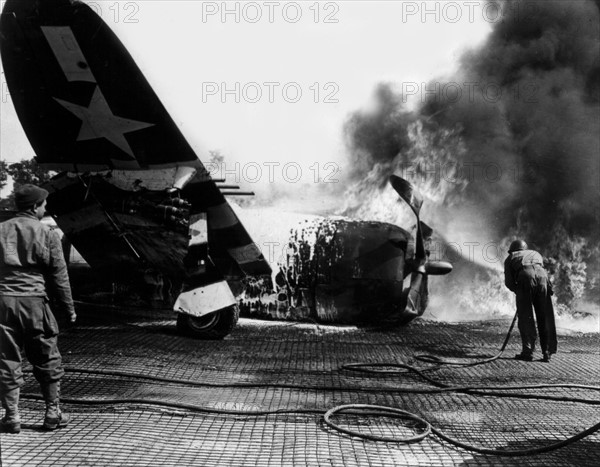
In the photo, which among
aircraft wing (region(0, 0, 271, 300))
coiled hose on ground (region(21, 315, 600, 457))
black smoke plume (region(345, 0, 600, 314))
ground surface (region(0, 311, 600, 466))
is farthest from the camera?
black smoke plume (region(345, 0, 600, 314))

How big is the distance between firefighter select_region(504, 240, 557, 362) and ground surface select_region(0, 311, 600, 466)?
34 cm

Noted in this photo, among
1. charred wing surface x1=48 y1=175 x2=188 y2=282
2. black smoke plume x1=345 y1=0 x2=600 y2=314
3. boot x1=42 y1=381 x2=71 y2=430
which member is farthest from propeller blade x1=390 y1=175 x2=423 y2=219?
black smoke plume x1=345 y1=0 x2=600 y2=314

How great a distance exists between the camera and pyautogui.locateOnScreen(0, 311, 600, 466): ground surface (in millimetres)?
3840

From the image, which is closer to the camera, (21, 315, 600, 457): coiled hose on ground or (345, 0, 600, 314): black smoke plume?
(21, 315, 600, 457): coiled hose on ground

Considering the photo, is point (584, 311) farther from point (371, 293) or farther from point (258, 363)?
point (258, 363)

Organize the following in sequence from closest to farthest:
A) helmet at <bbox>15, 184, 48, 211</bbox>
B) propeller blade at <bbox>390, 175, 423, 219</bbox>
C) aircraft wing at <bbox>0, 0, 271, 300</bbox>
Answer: helmet at <bbox>15, 184, 48, 211</bbox>, aircraft wing at <bbox>0, 0, 271, 300</bbox>, propeller blade at <bbox>390, 175, 423, 219</bbox>

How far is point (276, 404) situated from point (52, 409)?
1.84 m

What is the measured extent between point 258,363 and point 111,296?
10.9 ft

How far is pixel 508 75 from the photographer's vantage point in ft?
60.7

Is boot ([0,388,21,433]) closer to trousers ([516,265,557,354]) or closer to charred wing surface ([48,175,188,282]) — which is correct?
charred wing surface ([48,175,188,282])

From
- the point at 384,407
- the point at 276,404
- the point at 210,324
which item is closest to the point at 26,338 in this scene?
the point at 276,404

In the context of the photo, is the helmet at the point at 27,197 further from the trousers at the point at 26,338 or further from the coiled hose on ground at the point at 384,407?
the coiled hose on ground at the point at 384,407

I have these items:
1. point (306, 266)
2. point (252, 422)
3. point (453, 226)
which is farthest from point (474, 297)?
point (252, 422)

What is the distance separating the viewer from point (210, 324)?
8.68m
